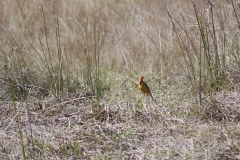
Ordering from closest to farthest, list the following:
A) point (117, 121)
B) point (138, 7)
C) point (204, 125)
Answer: point (204, 125) → point (117, 121) → point (138, 7)

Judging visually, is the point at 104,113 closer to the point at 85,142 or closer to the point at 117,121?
the point at 117,121

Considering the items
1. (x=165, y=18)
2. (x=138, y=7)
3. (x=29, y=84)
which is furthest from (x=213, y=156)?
(x=138, y=7)

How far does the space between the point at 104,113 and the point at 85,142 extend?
1.64 ft

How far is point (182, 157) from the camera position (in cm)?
292

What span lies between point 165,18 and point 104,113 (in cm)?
310

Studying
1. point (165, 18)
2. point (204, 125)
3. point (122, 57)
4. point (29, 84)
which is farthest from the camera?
point (165, 18)

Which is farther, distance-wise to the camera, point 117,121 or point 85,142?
point 117,121

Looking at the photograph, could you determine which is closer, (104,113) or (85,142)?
(85,142)

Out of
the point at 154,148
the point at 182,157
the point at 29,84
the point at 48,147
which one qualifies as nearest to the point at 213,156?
the point at 182,157

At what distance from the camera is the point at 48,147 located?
323cm

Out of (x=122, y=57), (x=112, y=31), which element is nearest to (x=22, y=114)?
(x=122, y=57)

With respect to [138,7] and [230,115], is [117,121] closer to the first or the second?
[230,115]

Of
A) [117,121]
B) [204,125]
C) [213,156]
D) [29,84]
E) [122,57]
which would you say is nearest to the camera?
[213,156]

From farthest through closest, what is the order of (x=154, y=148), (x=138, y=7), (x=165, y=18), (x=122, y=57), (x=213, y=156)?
(x=138, y=7) → (x=165, y=18) → (x=122, y=57) → (x=154, y=148) → (x=213, y=156)
